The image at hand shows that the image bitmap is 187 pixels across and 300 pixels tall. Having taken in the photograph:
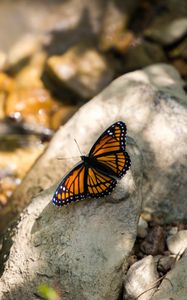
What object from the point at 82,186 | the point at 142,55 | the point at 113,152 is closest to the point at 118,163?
the point at 113,152

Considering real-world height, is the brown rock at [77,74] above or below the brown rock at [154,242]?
above

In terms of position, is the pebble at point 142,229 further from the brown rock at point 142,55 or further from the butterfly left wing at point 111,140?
the brown rock at point 142,55

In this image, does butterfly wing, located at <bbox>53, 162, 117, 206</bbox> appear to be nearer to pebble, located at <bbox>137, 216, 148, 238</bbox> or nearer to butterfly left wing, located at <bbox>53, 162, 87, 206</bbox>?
butterfly left wing, located at <bbox>53, 162, 87, 206</bbox>

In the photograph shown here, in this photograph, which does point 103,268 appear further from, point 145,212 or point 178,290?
point 145,212

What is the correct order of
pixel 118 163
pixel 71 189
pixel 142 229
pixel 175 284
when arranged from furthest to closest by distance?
pixel 142 229, pixel 118 163, pixel 71 189, pixel 175 284

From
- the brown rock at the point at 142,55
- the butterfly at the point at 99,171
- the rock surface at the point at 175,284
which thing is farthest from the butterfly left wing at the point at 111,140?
the brown rock at the point at 142,55

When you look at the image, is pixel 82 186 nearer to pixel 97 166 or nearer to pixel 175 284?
pixel 97 166

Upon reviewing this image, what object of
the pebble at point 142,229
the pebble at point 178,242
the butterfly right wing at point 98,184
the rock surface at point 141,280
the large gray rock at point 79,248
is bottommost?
the pebble at point 178,242
